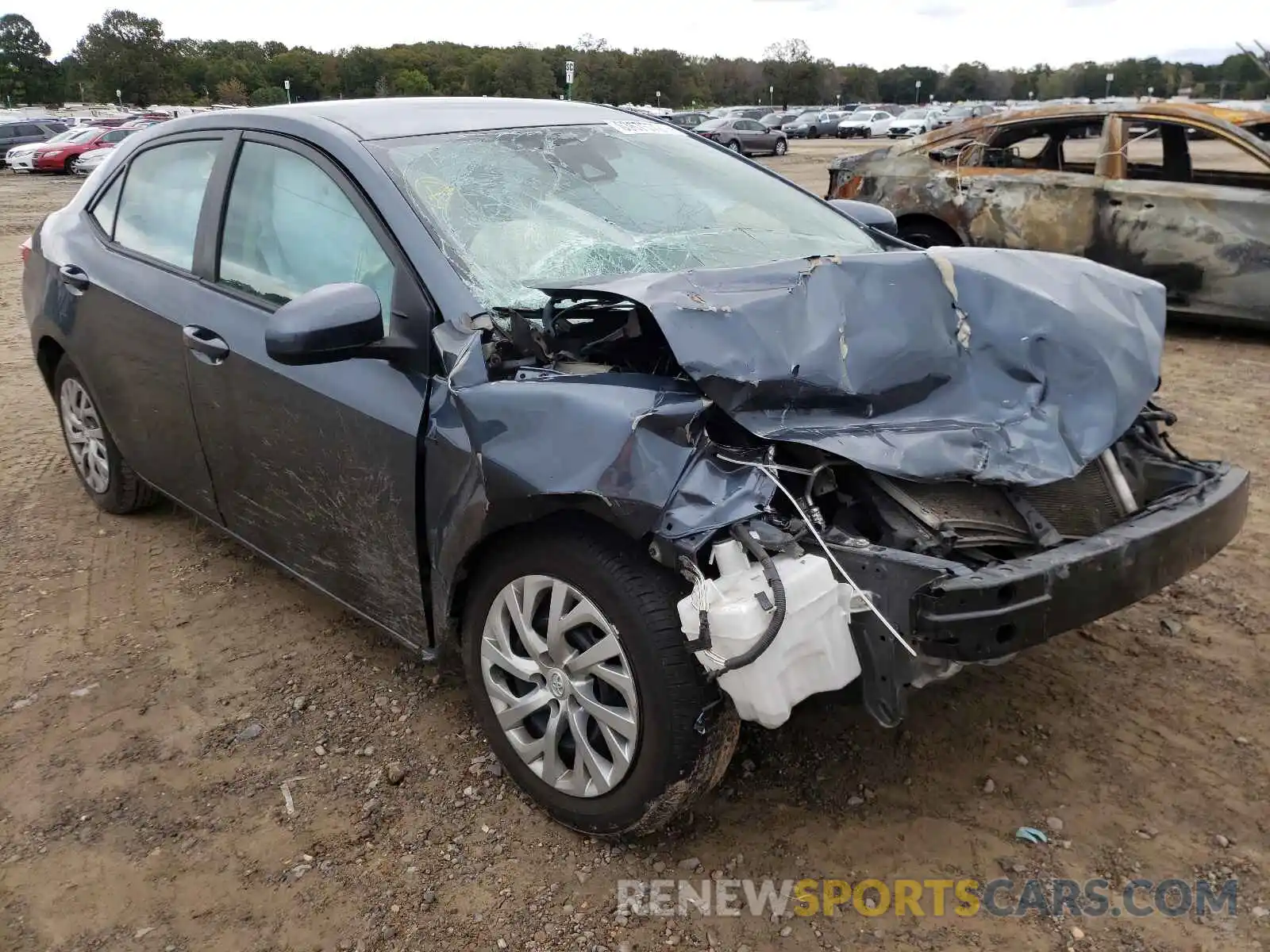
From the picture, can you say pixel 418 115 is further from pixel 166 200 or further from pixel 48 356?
pixel 48 356

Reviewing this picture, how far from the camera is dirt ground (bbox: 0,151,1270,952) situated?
226 cm

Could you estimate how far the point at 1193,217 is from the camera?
658 cm

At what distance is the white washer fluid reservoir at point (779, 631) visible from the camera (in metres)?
1.98

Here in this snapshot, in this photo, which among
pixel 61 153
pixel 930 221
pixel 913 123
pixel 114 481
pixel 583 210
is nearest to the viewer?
pixel 583 210

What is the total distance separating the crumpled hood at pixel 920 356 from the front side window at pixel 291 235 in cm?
72

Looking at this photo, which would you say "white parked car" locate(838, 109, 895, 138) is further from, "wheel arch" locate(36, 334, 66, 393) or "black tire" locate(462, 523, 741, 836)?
"black tire" locate(462, 523, 741, 836)

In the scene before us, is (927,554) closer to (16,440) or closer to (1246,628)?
(1246,628)

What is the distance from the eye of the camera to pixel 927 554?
2.11 metres

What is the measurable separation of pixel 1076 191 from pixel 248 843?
22.1 feet

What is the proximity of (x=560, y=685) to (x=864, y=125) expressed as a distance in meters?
51.8

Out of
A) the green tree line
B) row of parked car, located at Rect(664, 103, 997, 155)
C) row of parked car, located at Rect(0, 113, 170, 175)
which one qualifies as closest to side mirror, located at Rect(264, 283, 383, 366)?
row of parked car, located at Rect(0, 113, 170, 175)

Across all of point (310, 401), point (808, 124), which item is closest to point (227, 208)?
point (310, 401)

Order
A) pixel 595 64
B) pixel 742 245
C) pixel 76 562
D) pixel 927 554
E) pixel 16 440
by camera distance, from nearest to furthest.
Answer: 1. pixel 927 554
2. pixel 742 245
3. pixel 76 562
4. pixel 16 440
5. pixel 595 64

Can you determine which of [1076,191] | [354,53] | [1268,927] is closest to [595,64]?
[354,53]
